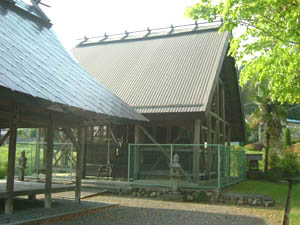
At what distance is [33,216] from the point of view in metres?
8.42

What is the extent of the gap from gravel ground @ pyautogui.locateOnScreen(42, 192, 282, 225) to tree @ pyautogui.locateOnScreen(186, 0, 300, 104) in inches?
161

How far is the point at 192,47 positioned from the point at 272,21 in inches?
319

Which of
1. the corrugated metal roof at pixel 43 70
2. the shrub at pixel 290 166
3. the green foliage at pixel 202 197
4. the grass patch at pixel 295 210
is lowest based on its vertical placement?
the grass patch at pixel 295 210

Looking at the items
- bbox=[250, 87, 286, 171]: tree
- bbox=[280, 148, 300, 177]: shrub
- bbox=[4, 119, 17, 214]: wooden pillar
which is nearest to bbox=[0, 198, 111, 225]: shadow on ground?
bbox=[4, 119, 17, 214]: wooden pillar

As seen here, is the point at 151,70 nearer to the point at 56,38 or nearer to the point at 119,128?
the point at 119,128

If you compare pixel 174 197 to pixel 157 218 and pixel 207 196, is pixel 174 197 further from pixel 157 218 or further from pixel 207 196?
pixel 157 218

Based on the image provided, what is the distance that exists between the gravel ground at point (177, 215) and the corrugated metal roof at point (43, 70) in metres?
2.63

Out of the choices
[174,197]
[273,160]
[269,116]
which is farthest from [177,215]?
[269,116]

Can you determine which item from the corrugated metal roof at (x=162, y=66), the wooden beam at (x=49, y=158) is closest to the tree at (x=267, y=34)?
the corrugated metal roof at (x=162, y=66)

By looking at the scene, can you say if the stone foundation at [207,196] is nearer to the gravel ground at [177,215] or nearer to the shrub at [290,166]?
the gravel ground at [177,215]

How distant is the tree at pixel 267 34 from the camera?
9727 mm

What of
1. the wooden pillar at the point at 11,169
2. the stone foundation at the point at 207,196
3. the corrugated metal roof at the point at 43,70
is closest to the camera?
the corrugated metal roof at the point at 43,70

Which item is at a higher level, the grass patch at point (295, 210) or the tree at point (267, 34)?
the tree at point (267, 34)

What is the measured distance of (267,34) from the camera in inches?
425
